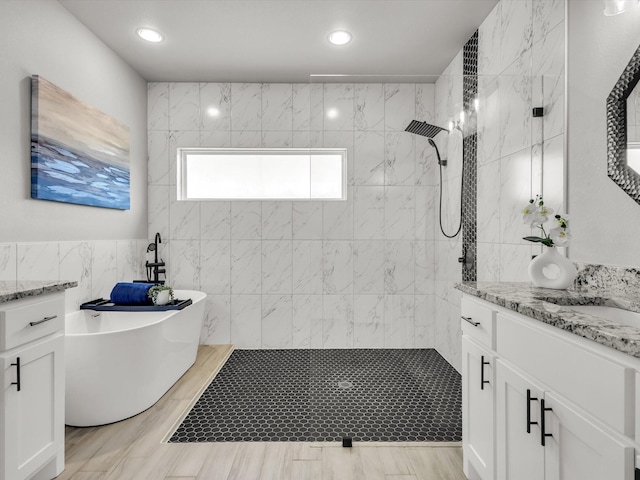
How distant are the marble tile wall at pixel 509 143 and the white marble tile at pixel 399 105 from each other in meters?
0.16

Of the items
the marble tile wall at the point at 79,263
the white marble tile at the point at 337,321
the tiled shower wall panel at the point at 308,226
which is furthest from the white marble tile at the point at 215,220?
the white marble tile at the point at 337,321

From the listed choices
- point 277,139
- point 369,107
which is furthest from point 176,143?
point 369,107

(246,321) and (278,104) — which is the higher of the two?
(278,104)

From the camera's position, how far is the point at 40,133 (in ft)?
7.34

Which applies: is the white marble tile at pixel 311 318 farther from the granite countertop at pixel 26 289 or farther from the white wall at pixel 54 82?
the white wall at pixel 54 82

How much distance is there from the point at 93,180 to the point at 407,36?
8.60ft

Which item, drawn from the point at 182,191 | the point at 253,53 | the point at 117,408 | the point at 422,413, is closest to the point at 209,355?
the point at 117,408

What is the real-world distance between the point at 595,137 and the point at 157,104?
3.63m

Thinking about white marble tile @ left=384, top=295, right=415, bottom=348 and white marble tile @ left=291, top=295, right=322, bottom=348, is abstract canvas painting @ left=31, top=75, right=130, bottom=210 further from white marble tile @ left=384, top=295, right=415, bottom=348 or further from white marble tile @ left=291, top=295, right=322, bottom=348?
white marble tile @ left=384, top=295, right=415, bottom=348

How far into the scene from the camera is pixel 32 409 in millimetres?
1554

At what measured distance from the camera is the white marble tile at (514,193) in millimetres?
2074

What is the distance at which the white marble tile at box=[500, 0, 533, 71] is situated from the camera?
2.11 m

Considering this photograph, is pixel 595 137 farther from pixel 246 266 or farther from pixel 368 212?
pixel 246 266

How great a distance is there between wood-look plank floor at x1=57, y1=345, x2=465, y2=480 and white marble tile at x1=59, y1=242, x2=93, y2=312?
2.93 feet
